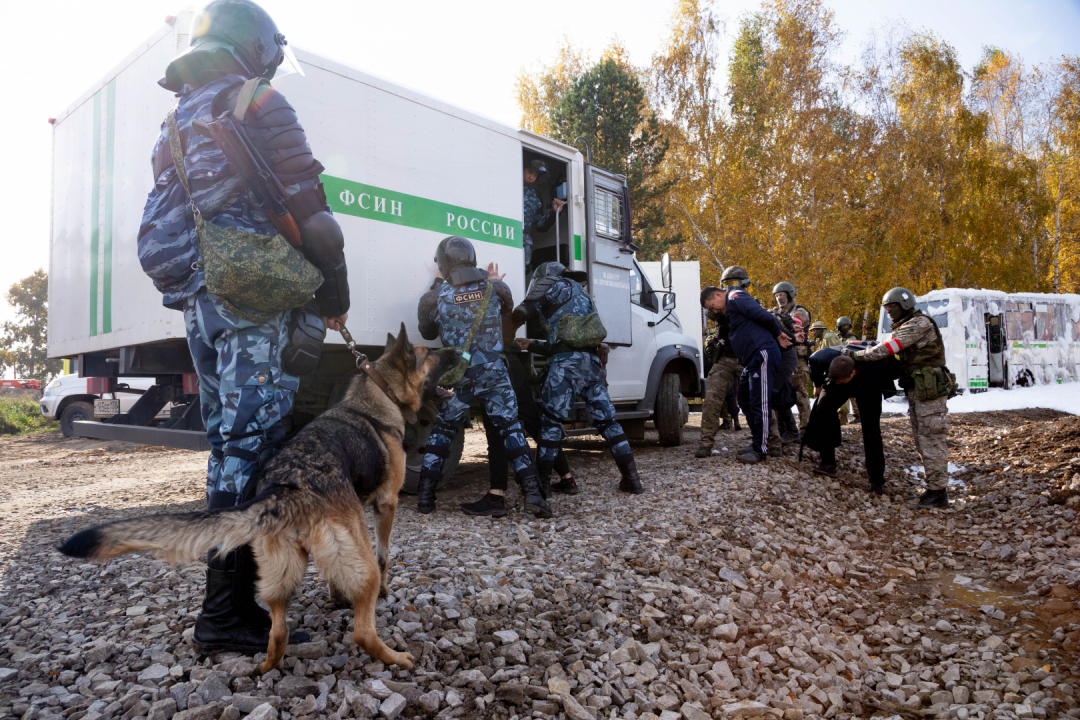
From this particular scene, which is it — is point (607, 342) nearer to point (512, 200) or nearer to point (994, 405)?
point (512, 200)

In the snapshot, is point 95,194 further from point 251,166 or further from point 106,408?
point 251,166

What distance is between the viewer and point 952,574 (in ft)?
12.6

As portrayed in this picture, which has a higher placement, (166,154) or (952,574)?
→ (166,154)

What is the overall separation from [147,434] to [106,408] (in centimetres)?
112

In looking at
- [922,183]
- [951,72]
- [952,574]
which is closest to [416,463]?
[952,574]

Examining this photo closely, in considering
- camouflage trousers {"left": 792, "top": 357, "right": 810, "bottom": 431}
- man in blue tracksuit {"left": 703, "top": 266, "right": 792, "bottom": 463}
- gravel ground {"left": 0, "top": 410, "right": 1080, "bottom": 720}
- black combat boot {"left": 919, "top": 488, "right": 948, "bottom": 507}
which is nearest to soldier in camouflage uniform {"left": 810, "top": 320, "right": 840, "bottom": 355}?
camouflage trousers {"left": 792, "top": 357, "right": 810, "bottom": 431}

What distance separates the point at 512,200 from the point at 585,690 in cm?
408

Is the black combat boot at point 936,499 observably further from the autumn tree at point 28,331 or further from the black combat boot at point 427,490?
the autumn tree at point 28,331

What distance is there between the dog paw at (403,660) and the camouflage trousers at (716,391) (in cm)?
512

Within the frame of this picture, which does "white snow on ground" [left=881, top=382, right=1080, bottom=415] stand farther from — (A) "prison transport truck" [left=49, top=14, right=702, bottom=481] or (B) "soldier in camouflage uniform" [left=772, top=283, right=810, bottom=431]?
(A) "prison transport truck" [left=49, top=14, right=702, bottom=481]

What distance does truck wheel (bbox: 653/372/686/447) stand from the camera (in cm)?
744

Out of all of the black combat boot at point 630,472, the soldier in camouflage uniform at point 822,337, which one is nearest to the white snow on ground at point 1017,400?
the soldier in camouflage uniform at point 822,337

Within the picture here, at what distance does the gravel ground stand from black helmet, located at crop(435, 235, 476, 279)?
185 centimetres

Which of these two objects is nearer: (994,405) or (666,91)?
(994,405)
